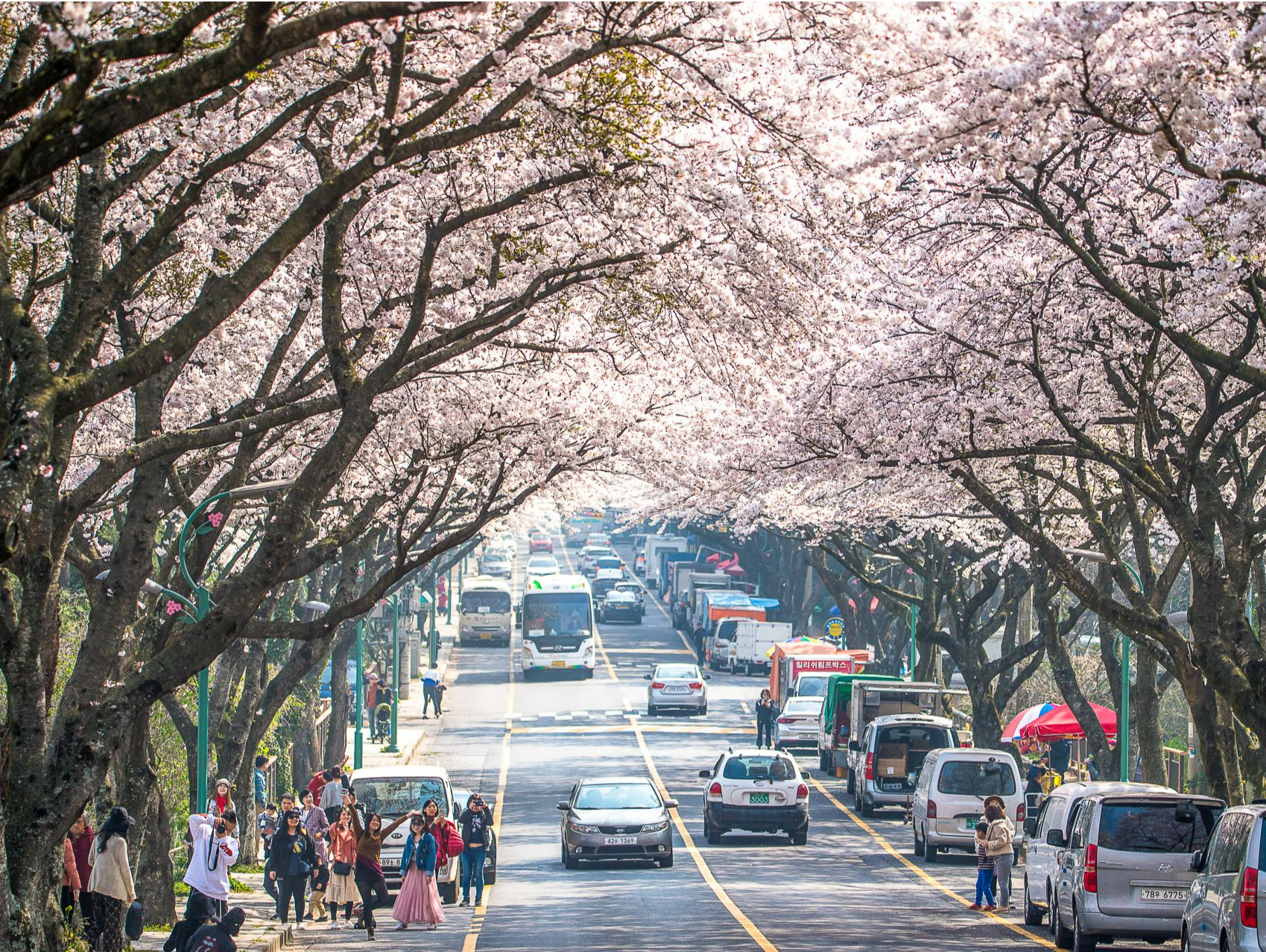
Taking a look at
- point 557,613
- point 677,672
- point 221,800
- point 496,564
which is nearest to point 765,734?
point 677,672

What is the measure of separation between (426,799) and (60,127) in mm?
19295

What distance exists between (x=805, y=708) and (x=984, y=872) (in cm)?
2530

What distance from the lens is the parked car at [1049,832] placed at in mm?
18672

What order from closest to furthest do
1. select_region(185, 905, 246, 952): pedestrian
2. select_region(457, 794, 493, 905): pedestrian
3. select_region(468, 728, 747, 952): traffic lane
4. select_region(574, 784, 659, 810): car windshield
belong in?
select_region(185, 905, 246, 952): pedestrian, select_region(468, 728, 747, 952): traffic lane, select_region(457, 794, 493, 905): pedestrian, select_region(574, 784, 659, 810): car windshield

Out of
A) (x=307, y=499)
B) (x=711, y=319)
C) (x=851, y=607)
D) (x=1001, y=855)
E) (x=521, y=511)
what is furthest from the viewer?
(x=851, y=607)

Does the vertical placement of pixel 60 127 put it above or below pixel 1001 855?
above

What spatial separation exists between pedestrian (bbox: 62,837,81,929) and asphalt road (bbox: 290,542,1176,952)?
374cm

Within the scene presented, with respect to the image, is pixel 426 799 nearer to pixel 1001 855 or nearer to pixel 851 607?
pixel 1001 855

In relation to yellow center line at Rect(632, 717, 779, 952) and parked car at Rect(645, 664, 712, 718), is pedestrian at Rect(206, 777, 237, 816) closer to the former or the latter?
yellow center line at Rect(632, 717, 779, 952)

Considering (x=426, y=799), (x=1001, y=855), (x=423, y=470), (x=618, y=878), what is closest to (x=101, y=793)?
(x=423, y=470)

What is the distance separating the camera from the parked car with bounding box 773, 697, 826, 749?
155 ft

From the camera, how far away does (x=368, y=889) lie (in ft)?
71.1

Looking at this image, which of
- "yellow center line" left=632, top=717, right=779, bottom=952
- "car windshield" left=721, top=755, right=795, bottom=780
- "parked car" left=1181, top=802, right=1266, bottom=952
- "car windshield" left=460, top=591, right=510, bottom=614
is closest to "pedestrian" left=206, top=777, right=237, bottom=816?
"yellow center line" left=632, top=717, right=779, bottom=952

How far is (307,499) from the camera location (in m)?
12.3
